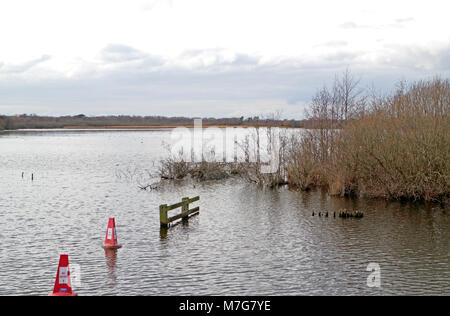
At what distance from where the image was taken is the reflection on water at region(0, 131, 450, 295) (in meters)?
12.6

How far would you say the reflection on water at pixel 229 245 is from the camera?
1255cm

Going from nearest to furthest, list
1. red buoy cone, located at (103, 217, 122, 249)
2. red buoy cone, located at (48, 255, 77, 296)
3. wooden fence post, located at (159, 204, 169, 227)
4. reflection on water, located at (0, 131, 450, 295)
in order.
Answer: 1. red buoy cone, located at (48, 255, 77, 296)
2. reflection on water, located at (0, 131, 450, 295)
3. red buoy cone, located at (103, 217, 122, 249)
4. wooden fence post, located at (159, 204, 169, 227)

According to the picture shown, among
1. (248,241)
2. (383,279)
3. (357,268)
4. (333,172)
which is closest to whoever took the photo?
(383,279)

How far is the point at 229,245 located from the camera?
16906 mm

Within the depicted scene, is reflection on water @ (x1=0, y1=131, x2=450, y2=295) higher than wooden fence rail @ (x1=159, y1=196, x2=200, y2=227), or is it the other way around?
wooden fence rail @ (x1=159, y1=196, x2=200, y2=227)

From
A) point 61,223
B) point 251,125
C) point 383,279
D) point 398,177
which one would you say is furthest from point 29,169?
point 383,279

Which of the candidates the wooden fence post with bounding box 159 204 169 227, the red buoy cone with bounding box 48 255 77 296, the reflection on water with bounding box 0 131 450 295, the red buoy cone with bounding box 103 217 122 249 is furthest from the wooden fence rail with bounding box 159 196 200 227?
the red buoy cone with bounding box 48 255 77 296

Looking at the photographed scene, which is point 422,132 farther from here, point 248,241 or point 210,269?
point 210,269

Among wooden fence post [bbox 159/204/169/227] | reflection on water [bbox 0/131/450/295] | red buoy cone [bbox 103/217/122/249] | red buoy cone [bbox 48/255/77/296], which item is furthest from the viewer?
wooden fence post [bbox 159/204/169/227]

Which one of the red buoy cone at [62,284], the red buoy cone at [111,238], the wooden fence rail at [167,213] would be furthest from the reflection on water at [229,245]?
the red buoy cone at [62,284]

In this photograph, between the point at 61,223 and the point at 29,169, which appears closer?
the point at 61,223

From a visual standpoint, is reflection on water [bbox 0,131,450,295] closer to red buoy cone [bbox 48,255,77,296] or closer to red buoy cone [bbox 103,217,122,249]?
red buoy cone [bbox 103,217,122,249]

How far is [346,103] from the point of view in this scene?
34.2m
